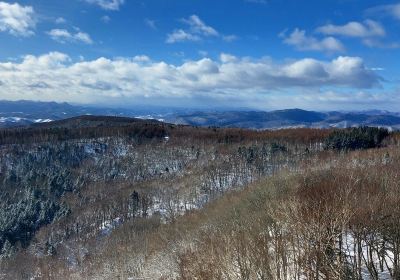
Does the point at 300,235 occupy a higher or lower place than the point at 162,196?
higher

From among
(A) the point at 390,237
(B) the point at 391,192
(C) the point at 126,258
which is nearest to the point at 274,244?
(A) the point at 390,237

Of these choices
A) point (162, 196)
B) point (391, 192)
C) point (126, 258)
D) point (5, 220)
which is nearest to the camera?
point (391, 192)

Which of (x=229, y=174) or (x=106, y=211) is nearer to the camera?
(x=106, y=211)

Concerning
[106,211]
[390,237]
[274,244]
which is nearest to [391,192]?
[390,237]

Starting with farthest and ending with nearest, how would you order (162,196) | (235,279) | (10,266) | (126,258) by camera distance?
1. (162,196)
2. (10,266)
3. (126,258)
4. (235,279)

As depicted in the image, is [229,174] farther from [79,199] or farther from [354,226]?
[354,226]

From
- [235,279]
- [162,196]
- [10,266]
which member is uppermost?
[235,279]

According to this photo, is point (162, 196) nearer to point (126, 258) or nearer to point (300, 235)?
point (126, 258)
